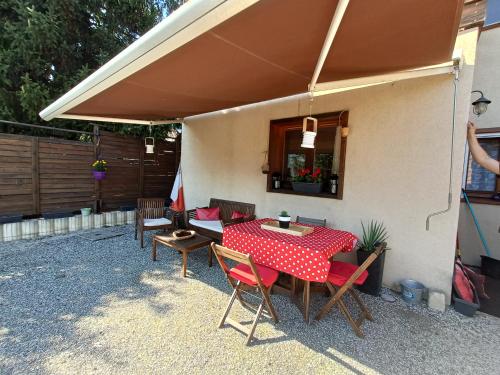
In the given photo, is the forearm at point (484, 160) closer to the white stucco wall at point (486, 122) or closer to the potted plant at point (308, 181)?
the potted plant at point (308, 181)

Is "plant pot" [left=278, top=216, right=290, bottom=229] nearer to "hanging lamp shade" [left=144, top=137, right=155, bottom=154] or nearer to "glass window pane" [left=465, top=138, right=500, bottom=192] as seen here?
"glass window pane" [left=465, top=138, right=500, bottom=192]

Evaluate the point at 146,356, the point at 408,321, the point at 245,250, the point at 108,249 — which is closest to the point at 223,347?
the point at 146,356

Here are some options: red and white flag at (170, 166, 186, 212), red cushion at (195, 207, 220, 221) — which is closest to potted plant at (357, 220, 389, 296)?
red cushion at (195, 207, 220, 221)

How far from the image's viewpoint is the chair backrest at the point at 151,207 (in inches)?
256

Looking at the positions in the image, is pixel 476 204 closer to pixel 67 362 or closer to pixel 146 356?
pixel 146 356

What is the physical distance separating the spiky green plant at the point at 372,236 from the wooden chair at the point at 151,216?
14.2 feet

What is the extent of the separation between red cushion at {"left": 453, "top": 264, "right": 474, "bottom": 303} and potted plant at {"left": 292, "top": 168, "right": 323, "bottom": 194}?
2413mm

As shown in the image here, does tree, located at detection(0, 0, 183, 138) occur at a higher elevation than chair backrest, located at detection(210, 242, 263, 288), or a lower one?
higher

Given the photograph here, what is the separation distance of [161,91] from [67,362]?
357cm

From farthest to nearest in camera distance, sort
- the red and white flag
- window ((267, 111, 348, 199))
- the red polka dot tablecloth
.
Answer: the red and white flag
window ((267, 111, 348, 199))
the red polka dot tablecloth

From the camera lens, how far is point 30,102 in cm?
611

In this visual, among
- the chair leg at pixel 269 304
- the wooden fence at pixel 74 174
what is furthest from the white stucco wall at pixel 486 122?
the wooden fence at pixel 74 174

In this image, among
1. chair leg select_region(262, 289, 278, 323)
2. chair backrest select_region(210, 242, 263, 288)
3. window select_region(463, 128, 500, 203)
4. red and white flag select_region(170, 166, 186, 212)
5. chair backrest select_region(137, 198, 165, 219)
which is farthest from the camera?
red and white flag select_region(170, 166, 186, 212)

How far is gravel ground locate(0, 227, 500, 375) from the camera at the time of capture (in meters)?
2.40
